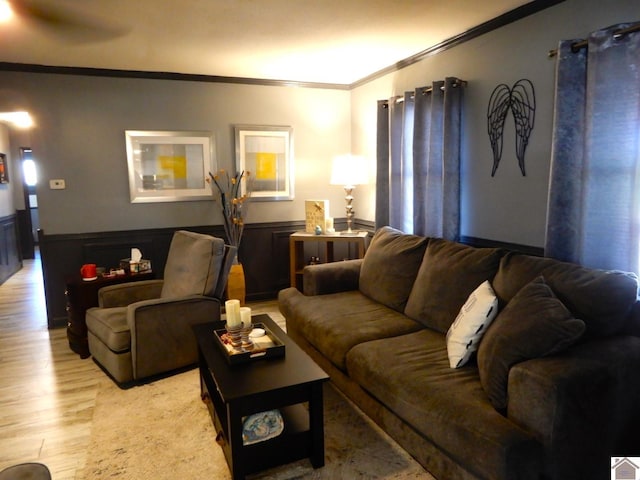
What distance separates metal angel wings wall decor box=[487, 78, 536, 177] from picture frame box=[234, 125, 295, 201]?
91.3 inches

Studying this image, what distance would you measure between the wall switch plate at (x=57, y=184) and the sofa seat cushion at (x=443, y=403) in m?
3.22

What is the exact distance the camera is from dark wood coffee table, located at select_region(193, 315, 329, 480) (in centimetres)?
190

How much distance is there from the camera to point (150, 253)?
4.44 meters

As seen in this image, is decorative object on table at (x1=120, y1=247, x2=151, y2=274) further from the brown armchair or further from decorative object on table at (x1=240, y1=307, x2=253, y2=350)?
decorative object on table at (x1=240, y1=307, x2=253, y2=350)

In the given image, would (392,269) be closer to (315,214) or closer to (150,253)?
(315,214)

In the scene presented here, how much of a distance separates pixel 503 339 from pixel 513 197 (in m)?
1.39

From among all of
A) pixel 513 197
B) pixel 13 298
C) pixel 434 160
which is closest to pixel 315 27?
pixel 434 160

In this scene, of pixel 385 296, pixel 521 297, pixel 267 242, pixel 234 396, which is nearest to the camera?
pixel 234 396

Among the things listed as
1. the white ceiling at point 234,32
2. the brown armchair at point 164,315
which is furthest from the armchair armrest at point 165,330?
the white ceiling at point 234,32

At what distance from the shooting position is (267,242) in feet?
16.0

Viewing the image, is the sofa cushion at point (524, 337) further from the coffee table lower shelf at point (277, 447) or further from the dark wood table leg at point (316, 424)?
the coffee table lower shelf at point (277, 447)

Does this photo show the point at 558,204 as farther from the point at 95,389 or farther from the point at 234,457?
the point at 95,389

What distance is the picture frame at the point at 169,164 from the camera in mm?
4301

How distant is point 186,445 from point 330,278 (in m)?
1.59
